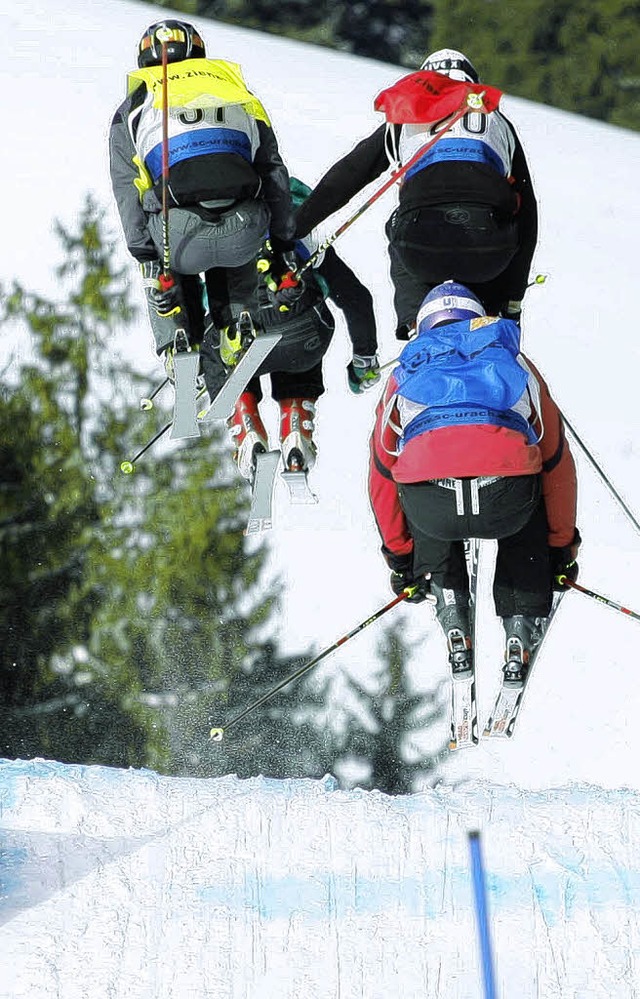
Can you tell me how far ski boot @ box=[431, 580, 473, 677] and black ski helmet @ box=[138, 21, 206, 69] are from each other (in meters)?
2.00

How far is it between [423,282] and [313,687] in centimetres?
300

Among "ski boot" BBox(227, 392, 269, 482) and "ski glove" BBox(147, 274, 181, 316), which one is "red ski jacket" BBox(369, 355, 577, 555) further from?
"ski glove" BBox(147, 274, 181, 316)

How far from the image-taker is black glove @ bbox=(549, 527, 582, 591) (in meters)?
4.82

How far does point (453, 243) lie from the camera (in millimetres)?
4492

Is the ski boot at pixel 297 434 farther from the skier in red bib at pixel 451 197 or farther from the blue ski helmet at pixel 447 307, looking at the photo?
the blue ski helmet at pixel 447 307

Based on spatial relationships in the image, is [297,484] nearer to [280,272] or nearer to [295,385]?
[295,385]

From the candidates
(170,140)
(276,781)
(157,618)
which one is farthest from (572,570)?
(157,618)

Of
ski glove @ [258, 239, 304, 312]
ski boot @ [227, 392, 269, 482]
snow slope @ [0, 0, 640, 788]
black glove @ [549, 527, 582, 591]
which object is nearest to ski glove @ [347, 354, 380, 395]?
ski boot @ [227, 392, 269, 482]

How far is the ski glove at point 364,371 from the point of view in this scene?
5.43 meters

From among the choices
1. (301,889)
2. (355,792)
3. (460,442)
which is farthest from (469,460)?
(355,792)

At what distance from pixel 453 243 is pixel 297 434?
1101 millimetres

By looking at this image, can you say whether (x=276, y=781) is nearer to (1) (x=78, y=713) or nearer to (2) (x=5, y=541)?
(1) (x=78, y=713)

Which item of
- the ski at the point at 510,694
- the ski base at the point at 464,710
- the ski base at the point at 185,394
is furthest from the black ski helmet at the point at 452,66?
the ski base at the point at 464,710

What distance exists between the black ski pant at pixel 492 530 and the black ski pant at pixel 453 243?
2.33 ft
